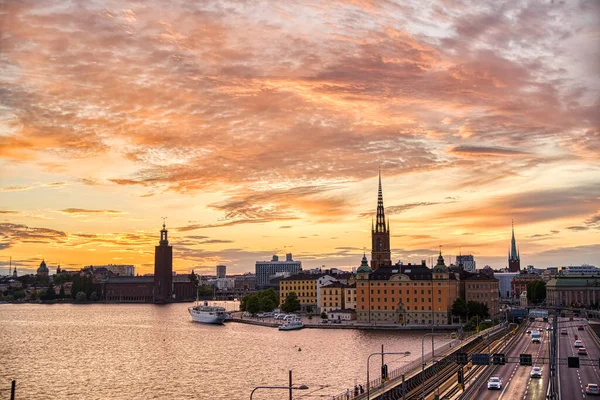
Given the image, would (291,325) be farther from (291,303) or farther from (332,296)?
(291,303)

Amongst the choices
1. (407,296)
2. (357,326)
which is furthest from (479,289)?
(357,326)

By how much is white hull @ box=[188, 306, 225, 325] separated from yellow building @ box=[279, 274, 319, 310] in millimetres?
19230

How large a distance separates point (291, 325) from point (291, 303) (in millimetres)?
30380

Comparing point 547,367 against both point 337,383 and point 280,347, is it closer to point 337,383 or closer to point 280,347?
point 337,383

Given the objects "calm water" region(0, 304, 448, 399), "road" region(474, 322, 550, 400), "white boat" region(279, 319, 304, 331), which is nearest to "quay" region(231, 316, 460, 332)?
"white boat" region(279, 319, 304, 331)

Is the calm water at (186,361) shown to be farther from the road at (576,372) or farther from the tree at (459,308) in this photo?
the road at (576,372)

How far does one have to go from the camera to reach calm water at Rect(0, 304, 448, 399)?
214 ft

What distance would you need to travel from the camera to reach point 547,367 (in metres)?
68.1

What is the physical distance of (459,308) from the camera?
427 ft

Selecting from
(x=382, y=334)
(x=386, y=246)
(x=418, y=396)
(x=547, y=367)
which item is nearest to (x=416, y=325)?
(x=382, y=334)

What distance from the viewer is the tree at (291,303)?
161 metres

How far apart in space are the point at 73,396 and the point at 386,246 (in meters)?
118

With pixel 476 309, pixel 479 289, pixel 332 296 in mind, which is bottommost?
pixel 476 309

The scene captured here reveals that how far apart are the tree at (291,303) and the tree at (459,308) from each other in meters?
42.5
